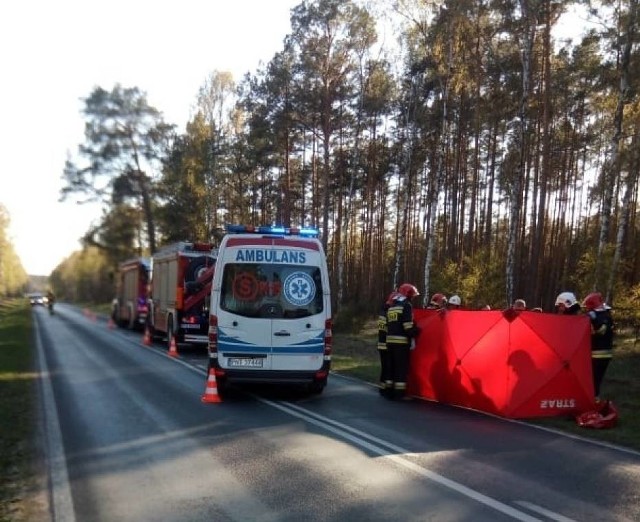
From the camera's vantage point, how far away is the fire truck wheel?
22.3m

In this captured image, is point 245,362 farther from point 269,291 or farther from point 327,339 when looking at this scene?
point 327,339

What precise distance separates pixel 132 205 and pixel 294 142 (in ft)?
67.7

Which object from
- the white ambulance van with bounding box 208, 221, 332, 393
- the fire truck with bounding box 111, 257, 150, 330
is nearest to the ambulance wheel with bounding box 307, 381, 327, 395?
the white ambulance van with bounding box 208, 221, 332, 393

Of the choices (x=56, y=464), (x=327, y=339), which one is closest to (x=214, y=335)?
(x=327, y=339)

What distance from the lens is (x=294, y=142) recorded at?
42250 mm

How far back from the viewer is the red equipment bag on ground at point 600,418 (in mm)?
9945

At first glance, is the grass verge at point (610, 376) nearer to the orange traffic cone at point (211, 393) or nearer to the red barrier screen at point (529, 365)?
the red barrier screen at point (529, 365)

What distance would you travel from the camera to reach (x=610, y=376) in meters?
15.9

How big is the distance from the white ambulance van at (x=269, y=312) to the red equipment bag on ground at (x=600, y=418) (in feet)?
14.2

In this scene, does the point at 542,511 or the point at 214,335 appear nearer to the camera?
the point at 542,511

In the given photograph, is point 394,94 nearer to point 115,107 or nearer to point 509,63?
point 509,63

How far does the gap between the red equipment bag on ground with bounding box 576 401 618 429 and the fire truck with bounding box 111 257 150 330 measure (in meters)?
22.2

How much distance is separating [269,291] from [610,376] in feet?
27.7

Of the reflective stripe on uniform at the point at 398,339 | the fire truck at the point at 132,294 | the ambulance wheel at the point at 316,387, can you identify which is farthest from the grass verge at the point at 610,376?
the fire truck at the point at 132,294
